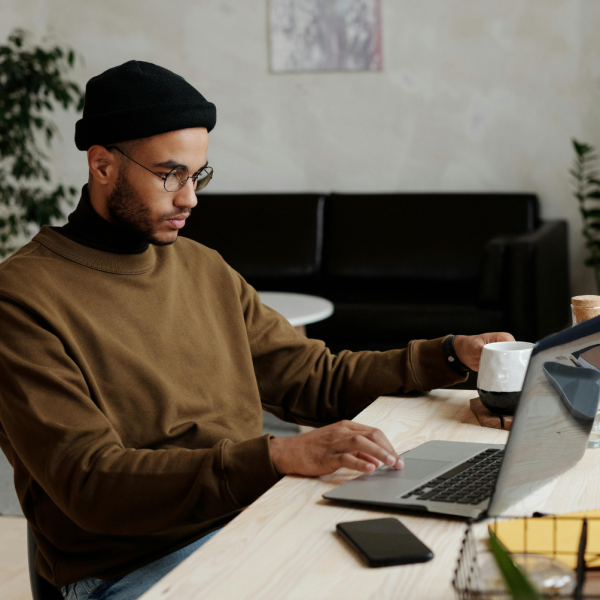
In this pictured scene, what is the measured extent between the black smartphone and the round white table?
6.28 ft

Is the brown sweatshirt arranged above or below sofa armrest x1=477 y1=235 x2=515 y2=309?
above

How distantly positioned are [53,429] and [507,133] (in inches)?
144

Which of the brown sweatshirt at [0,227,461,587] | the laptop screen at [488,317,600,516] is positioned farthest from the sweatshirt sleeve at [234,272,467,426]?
the laptop screen at [488,317,600,516]

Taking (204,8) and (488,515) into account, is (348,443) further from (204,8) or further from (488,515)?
(204,8)

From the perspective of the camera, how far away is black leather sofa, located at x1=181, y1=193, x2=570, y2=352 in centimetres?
341

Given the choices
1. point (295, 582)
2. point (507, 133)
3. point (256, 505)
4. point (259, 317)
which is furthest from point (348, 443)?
point (507, 133)

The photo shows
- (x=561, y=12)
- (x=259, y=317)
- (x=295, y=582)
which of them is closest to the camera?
(x=295, y=582)

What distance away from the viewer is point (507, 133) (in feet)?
13.7

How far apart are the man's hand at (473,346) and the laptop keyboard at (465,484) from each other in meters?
0.30

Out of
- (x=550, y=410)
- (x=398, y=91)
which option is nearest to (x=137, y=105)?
(x=550, y=410)

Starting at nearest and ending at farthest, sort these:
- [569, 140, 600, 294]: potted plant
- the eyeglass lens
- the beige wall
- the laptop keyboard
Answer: the laptop keyboard < the eyeglass lens < [569, 140, 600, 294]: potted plant < the beige wall

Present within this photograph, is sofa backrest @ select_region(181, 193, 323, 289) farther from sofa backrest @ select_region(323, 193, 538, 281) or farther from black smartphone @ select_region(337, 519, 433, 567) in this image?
black smartphone @ select_region(337, 519, 433, 567)

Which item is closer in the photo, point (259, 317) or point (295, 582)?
point (295, 582)

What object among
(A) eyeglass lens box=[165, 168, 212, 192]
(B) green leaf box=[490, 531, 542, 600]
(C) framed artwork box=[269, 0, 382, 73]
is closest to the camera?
(B) green leaf box=[490, 531, 542, 600]
